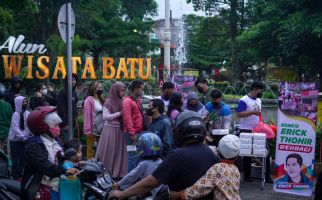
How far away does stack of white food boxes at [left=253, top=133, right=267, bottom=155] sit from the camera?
299 inches

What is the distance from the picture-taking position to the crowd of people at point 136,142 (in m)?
3.36

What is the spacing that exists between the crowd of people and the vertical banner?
86 cm

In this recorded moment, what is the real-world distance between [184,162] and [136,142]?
137 centimetres

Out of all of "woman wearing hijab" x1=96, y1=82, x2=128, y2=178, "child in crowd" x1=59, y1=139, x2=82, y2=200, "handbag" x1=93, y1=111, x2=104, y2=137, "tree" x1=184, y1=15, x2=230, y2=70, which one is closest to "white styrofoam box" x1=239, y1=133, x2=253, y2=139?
"woman wearing hijab" x1=96, y1=82, x2=128, y2=178

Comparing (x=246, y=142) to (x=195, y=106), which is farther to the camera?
(x=195, y=106)

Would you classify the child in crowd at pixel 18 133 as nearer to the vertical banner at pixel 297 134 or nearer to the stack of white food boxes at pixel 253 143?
the stack of white food boxes at pixel 253 143

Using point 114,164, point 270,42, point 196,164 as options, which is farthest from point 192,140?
point 270,42

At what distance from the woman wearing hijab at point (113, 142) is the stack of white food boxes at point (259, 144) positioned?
2085 millimetres

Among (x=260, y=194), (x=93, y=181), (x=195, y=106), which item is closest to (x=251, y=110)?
(x=195, y=106)

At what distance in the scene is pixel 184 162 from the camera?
131 inches

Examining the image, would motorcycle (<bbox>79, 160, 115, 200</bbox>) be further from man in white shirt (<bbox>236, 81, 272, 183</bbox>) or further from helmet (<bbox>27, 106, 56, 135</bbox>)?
man in white shirt (<bbox>236, 81, 272, 183</bbox>)

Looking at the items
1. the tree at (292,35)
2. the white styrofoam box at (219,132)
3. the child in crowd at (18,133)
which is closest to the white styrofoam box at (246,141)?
the white styrofoam box at (219,132)

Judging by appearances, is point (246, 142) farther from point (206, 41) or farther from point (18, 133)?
point (206, 41)

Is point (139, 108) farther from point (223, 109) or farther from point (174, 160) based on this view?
point (174, 160)
